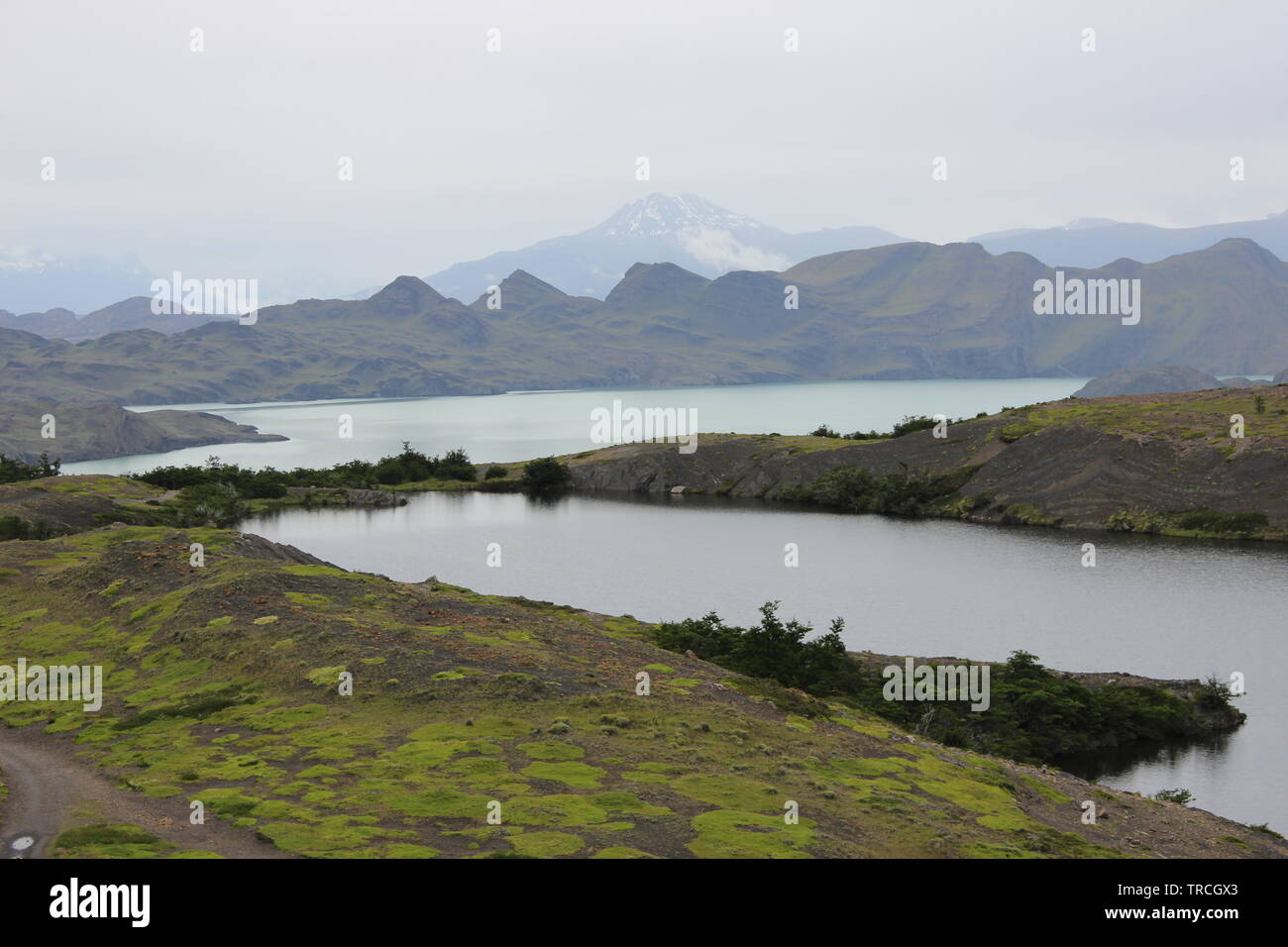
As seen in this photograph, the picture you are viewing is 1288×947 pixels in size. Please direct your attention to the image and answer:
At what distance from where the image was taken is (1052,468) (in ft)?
452

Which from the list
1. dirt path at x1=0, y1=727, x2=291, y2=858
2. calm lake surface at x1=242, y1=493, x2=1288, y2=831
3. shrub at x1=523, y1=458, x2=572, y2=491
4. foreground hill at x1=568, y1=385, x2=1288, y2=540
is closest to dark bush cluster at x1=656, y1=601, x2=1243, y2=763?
calm lake surface at x1=242, y1=493, x2=1288, y2=831

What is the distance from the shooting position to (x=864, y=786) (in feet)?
109

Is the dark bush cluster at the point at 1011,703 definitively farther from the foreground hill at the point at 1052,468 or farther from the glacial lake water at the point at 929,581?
the foreground hill at the point at 1052,468

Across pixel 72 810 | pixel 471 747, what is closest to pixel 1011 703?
pixel 471 747

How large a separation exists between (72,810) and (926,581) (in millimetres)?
80152

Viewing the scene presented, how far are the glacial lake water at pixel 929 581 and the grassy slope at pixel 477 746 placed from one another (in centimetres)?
1660

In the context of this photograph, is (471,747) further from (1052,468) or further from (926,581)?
(1052,468)

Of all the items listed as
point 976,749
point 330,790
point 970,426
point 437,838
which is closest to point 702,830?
point 437,838

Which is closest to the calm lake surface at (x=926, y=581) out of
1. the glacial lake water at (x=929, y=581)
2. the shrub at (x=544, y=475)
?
the glacial lake water at (x=929, y=581)

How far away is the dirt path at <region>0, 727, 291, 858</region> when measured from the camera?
975 inches

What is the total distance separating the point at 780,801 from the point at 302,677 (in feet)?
67.6

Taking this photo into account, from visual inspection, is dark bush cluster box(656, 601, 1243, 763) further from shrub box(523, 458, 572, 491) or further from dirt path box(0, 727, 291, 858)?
shrub box(523, 458, 572, 491)

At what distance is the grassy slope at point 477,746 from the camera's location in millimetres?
27188
